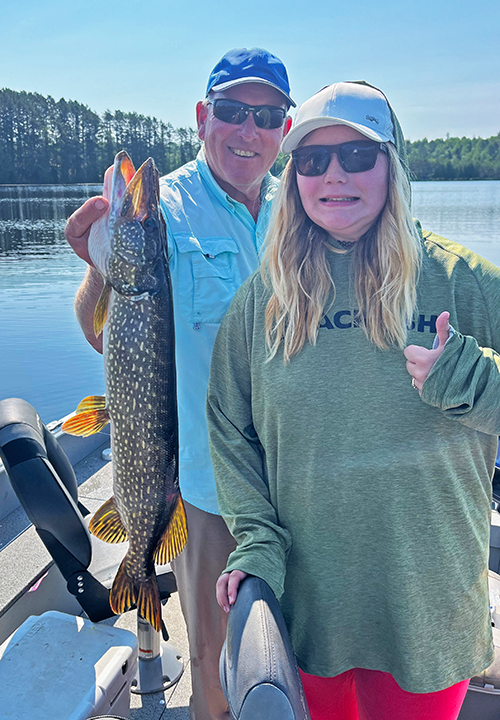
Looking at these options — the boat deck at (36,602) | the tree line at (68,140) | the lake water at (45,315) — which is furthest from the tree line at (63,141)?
the boat deck at (36,602)

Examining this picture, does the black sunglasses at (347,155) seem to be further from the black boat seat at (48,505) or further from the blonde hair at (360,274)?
the black boat seat at (48,505)

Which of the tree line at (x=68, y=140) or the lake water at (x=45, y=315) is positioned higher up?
the tree line at (x=68, y=140)

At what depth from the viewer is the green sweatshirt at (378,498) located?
1564 mm

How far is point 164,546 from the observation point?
6.74 ft

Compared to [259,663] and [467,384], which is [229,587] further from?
[467,384]

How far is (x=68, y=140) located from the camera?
55.3 metres

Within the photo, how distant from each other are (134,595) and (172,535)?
0.25 metres

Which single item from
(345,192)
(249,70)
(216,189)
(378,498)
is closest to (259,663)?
(378,498)

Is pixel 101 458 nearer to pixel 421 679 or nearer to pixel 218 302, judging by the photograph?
pixel 218 302

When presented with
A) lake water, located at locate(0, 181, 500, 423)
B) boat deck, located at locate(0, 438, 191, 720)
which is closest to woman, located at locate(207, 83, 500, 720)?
boat deck, located at locate(0, 438, 191, 720)

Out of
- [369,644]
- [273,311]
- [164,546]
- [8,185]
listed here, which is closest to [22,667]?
[164,546]

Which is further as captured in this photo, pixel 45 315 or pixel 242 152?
pixel 45 315

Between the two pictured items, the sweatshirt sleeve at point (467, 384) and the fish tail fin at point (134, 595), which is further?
the fish tail fin at point (134, 595)

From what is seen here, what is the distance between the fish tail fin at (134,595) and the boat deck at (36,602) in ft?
3.28
